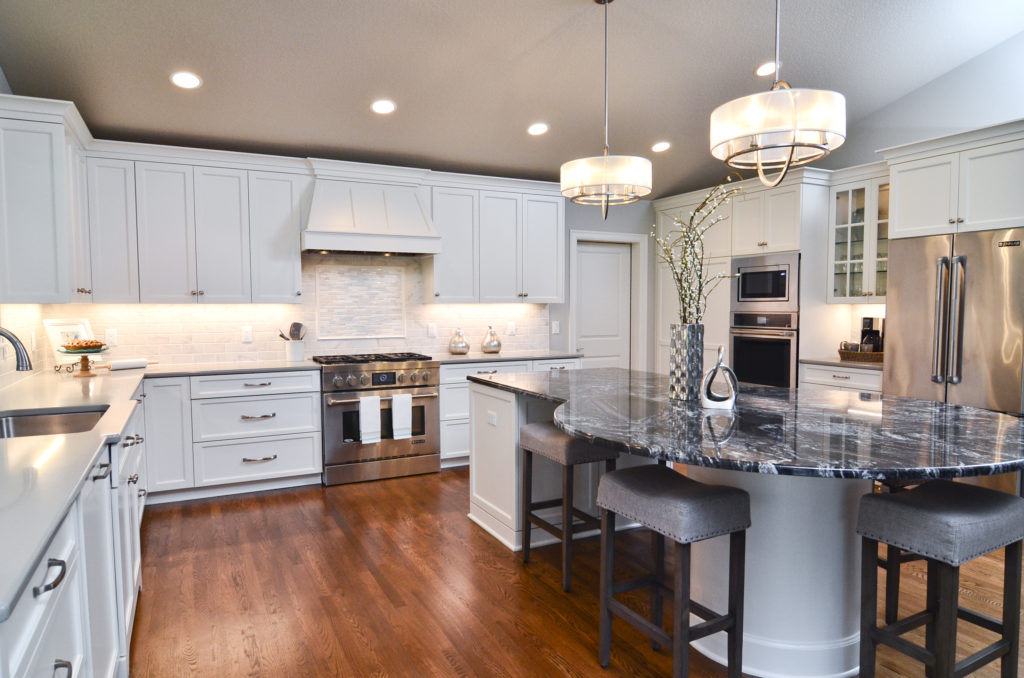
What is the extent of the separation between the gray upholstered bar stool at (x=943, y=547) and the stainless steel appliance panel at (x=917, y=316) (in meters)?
2.45

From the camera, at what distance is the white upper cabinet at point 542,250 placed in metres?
5.50

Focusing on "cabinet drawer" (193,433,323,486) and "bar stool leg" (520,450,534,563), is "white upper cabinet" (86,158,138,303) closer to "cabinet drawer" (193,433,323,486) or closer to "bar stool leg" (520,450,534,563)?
"cabinet drawer" (193,433,323,486)

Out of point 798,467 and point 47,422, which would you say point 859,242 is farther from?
point 47,422

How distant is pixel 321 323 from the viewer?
16.5 feet

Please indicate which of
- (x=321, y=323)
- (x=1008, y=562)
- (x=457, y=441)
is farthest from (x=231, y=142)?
(x=1008, y=562)

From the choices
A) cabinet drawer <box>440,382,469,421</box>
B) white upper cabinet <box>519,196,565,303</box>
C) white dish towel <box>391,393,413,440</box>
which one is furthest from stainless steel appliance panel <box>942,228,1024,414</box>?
white dish towel <box>391,393,413,440</box>

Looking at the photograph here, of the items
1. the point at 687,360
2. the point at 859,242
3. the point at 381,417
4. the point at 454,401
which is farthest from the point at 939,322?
the point at 381,417

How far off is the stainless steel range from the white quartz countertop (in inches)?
9.5

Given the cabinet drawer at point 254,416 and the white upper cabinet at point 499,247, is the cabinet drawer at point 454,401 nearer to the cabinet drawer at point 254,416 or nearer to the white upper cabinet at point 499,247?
the white upper cabinet at point 499,247

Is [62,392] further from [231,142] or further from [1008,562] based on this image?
[1008,562]

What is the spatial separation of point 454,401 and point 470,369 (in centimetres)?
29

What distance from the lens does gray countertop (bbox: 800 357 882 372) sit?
14.8 ft

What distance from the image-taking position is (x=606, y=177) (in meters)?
2.77

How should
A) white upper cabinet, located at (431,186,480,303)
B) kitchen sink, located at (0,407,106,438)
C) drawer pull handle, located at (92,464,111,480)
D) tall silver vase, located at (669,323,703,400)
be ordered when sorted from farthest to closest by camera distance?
white upper cabinet, located at (431,186,480,303) < tall silver vase, located at (669,323,703,400) < kitchen sink, located at (0,407,106,438) < drawer pull handle, located at (92,464,111,480)
